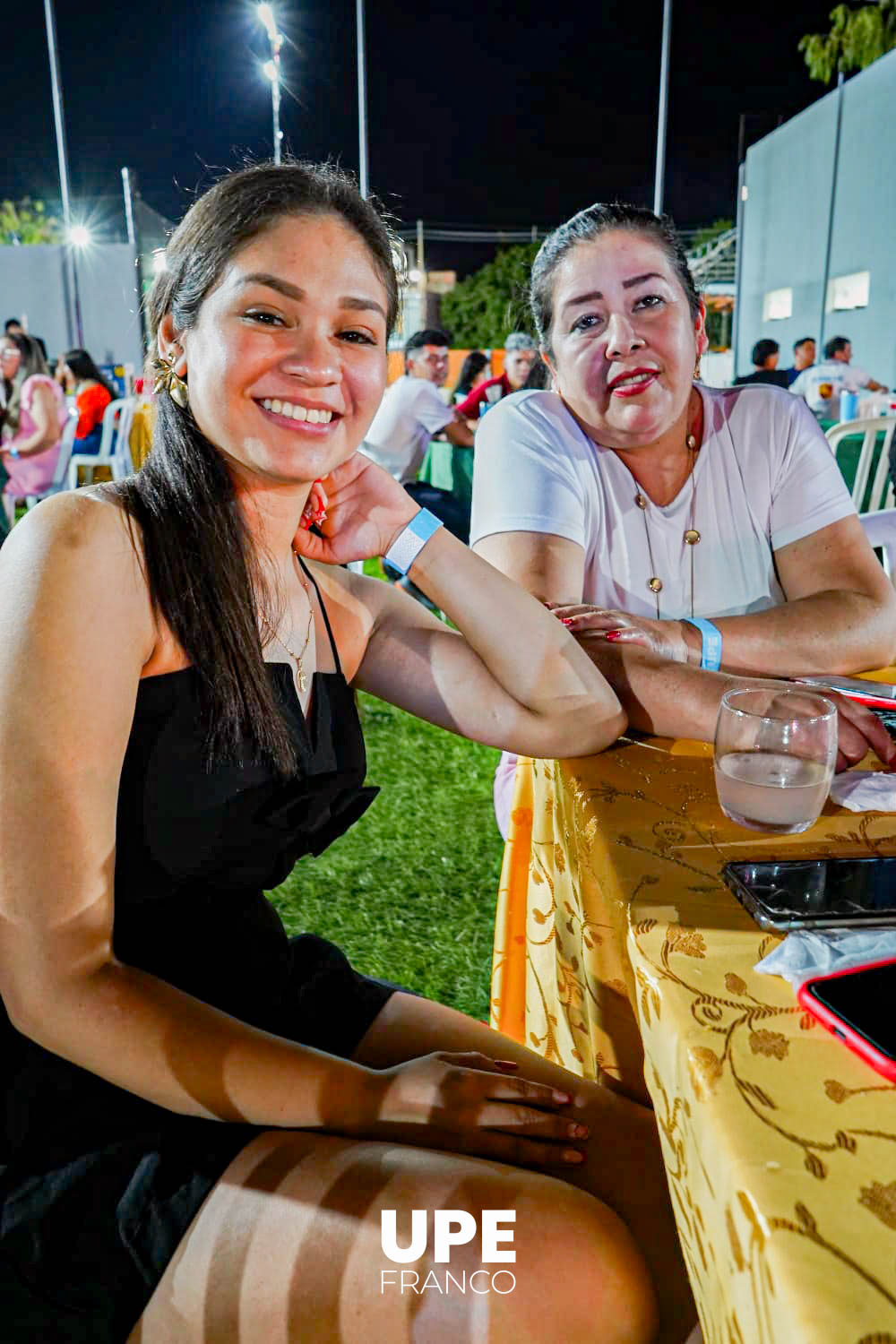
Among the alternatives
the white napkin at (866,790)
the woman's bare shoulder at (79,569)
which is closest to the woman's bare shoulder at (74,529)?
the woman's bare shoulder at (79,569)

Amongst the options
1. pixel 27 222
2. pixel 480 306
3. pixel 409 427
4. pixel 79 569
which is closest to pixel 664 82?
pixel 409 427

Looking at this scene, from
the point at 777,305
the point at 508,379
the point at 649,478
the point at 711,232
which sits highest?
the point at 711,232

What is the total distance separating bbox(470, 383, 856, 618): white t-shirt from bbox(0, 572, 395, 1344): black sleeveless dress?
68 centimetres

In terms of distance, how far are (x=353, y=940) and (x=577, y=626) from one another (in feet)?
4.46

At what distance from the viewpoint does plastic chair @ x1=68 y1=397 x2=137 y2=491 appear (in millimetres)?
A: 8922

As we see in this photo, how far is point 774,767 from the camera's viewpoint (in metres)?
1.09

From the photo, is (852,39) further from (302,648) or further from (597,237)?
(302,648)

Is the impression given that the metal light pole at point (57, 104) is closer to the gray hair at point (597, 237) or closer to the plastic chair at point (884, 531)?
the gray hair at point (597, 237)

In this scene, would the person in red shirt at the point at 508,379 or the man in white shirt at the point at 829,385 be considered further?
the man in white shirt at the point at 829,385

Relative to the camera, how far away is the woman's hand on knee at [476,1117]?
3.33 feet

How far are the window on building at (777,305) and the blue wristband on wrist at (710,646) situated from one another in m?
23.0

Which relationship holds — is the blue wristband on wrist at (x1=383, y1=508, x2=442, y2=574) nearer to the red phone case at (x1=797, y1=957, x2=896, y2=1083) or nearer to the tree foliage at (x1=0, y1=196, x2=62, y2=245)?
the red phone case at (x1=797, y1=957, x2=896, y2=1083)

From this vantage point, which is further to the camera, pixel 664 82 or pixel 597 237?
pixel 664 82

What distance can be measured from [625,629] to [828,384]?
807 cm
